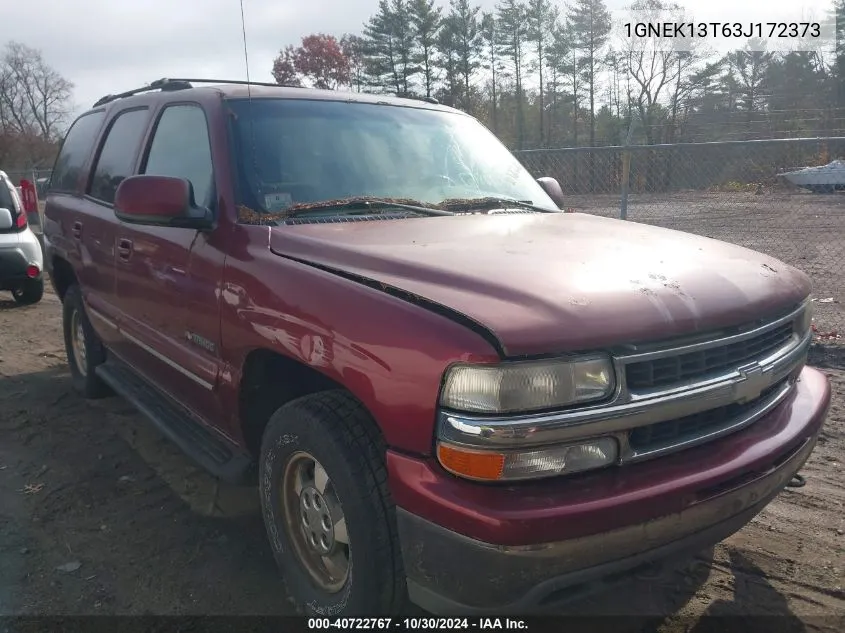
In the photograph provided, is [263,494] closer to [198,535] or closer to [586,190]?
[198,535]

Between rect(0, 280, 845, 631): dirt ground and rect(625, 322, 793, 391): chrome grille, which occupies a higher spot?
rect(625, 322, 793, 391): chrome grille

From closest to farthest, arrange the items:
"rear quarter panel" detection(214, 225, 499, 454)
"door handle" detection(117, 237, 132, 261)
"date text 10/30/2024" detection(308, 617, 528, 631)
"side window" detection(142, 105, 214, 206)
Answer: "rear quarter panel" detection(214, 225, 499, 454)
"date text 10/30/2024" detection(308, 617, 528, 631)
"side window" detection(142, 105, 214, 206)
"door handle" detection(117, 237, 132, 261)

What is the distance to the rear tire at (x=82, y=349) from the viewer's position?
4727 millimetres

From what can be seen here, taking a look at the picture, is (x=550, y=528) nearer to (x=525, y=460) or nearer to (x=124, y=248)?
(x=525, y=460)

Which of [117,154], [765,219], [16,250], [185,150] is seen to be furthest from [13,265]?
[765,219]

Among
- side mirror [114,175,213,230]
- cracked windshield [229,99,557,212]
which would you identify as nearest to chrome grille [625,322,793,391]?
cracked windshield [229,99,557,212]

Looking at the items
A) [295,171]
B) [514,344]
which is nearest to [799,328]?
[514,344]

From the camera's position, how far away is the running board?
2.84 meters

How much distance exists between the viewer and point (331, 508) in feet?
7.52

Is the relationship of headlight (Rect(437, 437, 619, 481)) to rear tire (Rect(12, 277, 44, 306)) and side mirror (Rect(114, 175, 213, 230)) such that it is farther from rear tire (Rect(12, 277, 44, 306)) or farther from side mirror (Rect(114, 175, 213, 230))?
rear tire (Rect(12, 277, 44, 306))

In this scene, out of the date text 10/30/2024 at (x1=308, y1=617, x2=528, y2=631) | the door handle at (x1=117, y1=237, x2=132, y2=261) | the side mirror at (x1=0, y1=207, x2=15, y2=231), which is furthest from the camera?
the side mirror at (x1=0, y1=207, x2=15, y2=231)

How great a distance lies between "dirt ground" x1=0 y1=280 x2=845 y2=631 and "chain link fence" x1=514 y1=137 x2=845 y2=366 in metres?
2.77

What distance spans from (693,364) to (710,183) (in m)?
5.70

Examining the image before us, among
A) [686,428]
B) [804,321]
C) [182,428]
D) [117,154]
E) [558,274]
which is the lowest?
[182,428]
